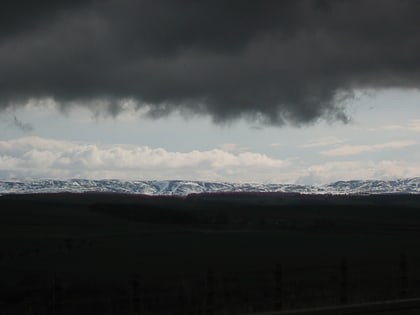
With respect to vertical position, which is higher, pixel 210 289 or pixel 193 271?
pixel 210 289

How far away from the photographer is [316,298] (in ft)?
96.4

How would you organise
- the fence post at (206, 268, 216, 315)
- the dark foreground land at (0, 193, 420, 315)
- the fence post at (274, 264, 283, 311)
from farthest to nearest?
the dark foreground land at (0, 193, 420, 315) < the fence post at (274, 264, 283, 311) < the fence post at (206, 268, 216, 315)

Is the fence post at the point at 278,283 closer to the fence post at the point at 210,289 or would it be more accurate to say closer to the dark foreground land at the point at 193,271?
the dark foreground land at the point at 193,271

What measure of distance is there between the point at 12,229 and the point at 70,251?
3870 centimetres

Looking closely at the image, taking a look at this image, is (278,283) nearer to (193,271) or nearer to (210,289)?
(210,289)

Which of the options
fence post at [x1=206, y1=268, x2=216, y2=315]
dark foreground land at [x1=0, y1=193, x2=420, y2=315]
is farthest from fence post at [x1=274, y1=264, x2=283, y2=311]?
fence post at [x1=206, y1=268, x2=216, y2=315]

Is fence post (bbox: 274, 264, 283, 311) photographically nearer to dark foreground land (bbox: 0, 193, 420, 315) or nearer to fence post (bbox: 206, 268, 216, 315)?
dark foreground land (bbox: 0, 193, 420, 315)

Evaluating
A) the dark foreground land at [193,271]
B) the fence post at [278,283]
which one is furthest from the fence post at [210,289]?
the fence post at [278,283]

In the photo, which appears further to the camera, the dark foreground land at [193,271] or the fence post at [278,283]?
the dark foreground land at [193,271]

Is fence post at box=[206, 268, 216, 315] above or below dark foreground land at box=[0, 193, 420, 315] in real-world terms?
above

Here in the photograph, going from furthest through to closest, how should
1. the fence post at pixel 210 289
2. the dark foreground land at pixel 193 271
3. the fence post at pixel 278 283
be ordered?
the dark foreground land at pixel 193 271
the fence post at pixel 278 283
the fence post at pixel 210 289

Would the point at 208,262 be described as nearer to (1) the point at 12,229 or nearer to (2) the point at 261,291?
(2) the point at 261,291

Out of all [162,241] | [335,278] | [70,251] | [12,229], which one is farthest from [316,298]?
[12,229]

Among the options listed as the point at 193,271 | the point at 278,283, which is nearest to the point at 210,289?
the point at 278,283
